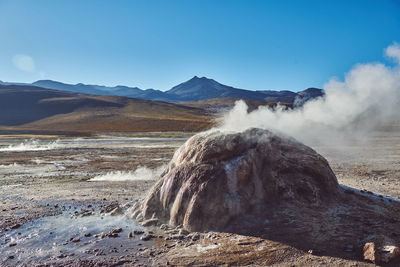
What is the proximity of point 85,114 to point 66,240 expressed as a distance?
122 metres

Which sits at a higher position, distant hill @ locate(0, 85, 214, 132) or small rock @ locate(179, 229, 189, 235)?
distant hill @ locate(0, 85, 214, 132)

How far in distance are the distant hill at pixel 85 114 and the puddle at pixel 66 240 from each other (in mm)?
73873

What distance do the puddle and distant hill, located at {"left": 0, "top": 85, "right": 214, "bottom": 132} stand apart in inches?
2908

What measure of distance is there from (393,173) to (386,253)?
12630 millimetres

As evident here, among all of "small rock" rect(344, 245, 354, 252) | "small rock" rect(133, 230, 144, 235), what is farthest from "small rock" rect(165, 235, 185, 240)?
"small rock" rect(344, 245, 354, 252)

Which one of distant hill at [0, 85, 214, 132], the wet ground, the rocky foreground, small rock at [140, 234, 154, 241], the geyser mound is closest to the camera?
the wet ground

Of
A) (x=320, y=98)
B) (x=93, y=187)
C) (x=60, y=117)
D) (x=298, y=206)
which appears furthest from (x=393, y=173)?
(x=60, y=117)

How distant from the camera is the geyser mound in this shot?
7.41 m

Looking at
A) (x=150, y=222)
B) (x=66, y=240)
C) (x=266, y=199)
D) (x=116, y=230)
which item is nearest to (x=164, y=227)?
(x=150, y=222)

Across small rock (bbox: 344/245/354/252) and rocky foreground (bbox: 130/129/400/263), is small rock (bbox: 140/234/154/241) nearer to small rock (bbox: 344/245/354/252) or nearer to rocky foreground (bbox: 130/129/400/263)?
rocky foreground (bbox: 130/129/400/263)

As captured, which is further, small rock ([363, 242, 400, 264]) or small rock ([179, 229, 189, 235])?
small rock ([179, 229, 189, 235])

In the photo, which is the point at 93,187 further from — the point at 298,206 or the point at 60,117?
the point at 60,117

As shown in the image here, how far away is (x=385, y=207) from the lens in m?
8.42

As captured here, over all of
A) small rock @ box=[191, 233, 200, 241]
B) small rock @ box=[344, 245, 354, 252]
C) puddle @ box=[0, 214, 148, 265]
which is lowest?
puddle @ box=[0, 214, 148, 265]
